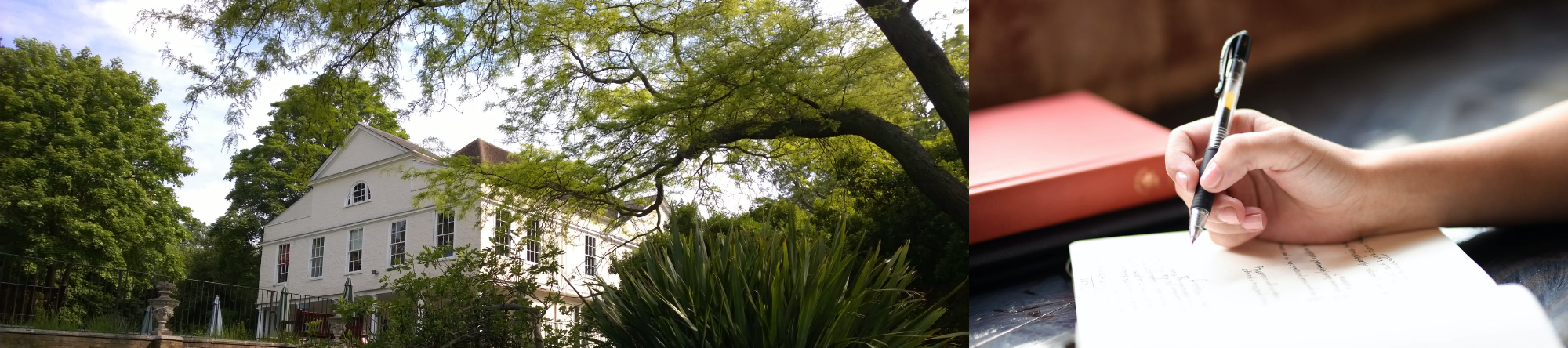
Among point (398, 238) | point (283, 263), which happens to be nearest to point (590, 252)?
point (398, 238)

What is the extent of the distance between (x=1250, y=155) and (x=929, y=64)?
89.3 inches

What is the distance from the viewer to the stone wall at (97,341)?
317cm

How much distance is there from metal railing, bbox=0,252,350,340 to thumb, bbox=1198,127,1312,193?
3.21 m

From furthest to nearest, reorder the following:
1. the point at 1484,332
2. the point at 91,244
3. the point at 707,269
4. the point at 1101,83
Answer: the point at 91,244
the point at 707,269
the point at 1101,83
the point at 1484,332

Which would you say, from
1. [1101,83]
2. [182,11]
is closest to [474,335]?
[182,11]

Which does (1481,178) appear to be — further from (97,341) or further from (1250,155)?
(97,341)

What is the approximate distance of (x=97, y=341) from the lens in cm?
325

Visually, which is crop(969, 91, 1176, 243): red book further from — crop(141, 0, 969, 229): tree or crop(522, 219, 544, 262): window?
crop(522, 219, 544, 262): window

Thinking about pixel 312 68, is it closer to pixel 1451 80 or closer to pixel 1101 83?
pixel 1101 83

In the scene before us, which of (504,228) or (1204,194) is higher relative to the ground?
(504,228)

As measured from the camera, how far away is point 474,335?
11.6ft

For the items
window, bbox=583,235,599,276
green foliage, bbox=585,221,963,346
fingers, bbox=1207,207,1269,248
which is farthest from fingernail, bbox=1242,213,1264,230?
window, bbox=583,235,599,276

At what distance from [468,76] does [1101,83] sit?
9.34 feet

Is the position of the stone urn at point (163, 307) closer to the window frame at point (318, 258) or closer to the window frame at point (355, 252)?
the window frame at point (318, 258)
